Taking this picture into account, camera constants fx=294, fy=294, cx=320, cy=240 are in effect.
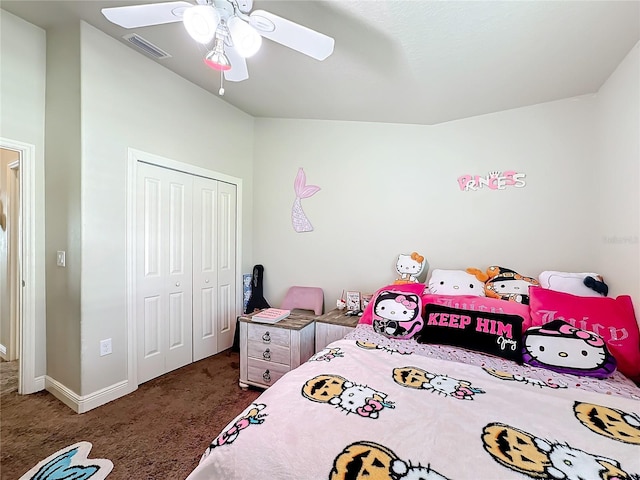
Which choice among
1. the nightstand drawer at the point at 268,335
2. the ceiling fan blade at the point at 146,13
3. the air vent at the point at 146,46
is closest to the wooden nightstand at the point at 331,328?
→ the nightstand drawer at the point at 268,335

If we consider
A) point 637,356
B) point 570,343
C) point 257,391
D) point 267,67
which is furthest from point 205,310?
point 637,356

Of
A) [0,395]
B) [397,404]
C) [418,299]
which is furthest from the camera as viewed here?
[0,395]

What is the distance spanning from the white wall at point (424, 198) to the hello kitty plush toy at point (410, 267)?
0.46 ft

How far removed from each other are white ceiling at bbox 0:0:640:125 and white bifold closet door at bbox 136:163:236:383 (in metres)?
1.07

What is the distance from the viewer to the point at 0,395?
2289 mm

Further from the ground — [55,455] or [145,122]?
[145,122]

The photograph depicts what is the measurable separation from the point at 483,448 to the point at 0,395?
3.34m

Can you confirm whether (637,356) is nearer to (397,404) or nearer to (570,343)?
(570,343)

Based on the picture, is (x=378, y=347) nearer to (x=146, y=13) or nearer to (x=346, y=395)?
(x=346, y=395)

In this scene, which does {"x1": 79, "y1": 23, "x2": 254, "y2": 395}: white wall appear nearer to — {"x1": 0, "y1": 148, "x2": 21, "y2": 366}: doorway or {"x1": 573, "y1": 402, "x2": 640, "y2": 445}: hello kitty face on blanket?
{"x1": 0, "y1": 148, "x2": 21, "y2": 366}: doorway

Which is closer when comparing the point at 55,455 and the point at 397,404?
the point at 397,404

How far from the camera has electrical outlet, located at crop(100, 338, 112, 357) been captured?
2.21 meters

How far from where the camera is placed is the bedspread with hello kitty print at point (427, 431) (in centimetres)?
83

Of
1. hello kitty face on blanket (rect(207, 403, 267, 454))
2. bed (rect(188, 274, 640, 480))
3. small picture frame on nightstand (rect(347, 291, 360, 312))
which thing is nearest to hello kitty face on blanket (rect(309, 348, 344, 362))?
bed (rect(188, 274, 640, 480))
